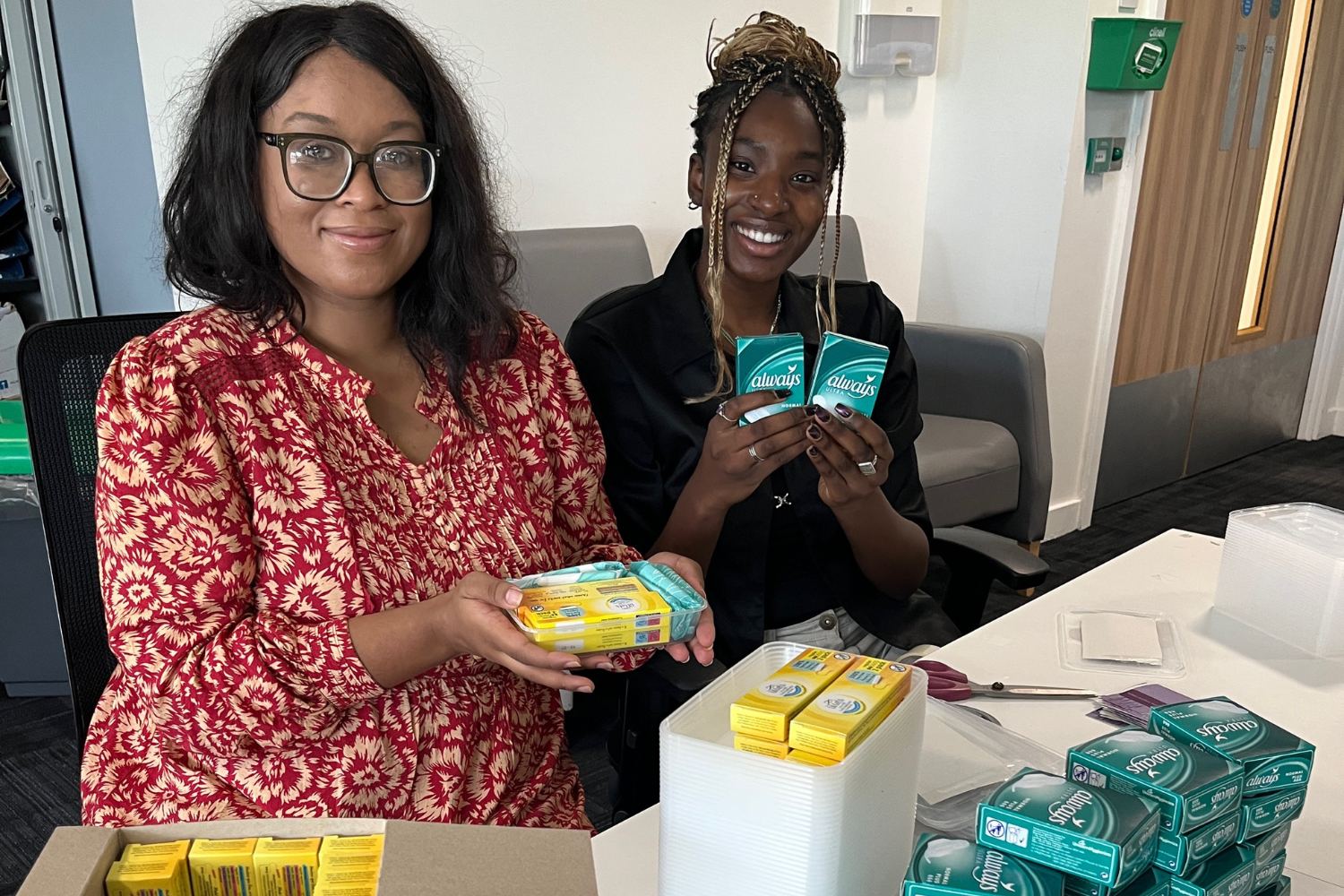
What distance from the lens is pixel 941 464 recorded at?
2865 millimetres

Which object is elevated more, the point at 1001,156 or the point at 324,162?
the point at 324,162

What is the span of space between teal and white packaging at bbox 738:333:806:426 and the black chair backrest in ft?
2.27

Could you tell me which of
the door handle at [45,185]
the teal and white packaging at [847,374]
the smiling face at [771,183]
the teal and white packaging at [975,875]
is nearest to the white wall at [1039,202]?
the smiling face at [771,183]

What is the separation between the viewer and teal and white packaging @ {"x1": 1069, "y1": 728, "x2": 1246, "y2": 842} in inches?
27.4

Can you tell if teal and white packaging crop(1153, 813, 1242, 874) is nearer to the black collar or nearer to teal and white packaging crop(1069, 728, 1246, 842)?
teal and white packaging crop(1069, 728, 1246, 842)

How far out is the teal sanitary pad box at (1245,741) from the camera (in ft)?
2.52

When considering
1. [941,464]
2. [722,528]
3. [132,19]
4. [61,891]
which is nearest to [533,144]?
[132,19]

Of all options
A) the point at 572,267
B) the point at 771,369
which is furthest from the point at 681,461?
the point at 572,267

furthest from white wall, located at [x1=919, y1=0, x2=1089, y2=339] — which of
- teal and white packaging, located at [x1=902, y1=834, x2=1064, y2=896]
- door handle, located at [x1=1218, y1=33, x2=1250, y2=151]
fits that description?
teal and white packaging, located at [x1=902, y1=834, x2=1064, y2=896]

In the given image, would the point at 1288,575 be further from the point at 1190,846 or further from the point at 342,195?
the point at 342,195

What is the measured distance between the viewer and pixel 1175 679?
124 cm

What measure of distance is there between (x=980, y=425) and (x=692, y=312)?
5.92 ft

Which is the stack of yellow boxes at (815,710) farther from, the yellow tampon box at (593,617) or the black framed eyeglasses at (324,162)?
the black framed eyeglasses at (324,162)

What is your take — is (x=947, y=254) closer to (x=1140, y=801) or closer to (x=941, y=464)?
(x=941, y=464)
